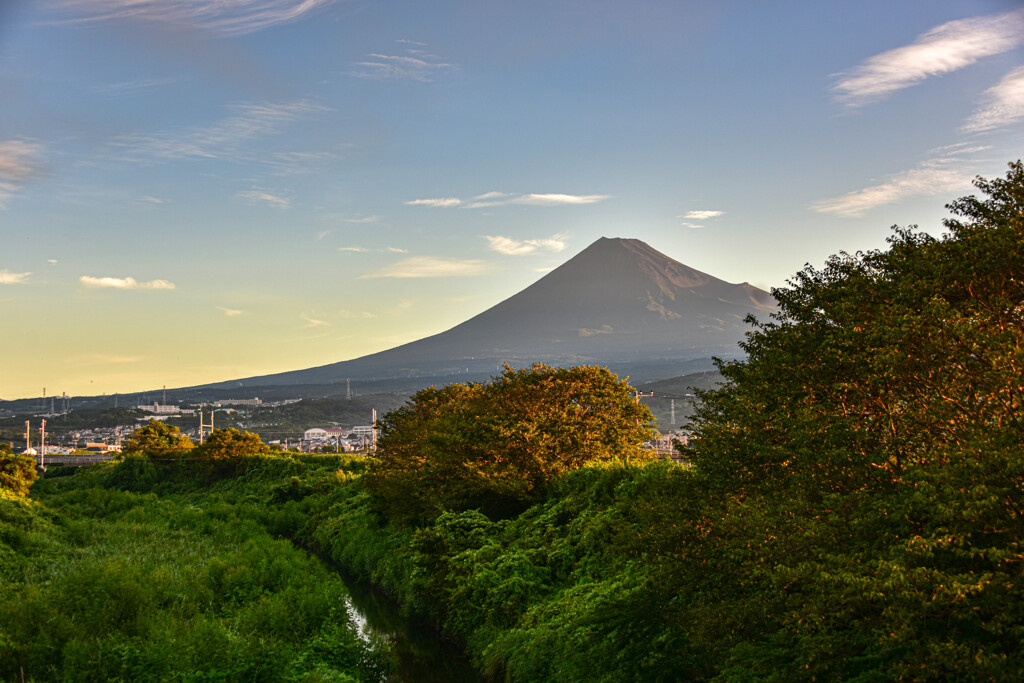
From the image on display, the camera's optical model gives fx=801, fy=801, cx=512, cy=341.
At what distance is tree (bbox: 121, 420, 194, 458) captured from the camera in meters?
95.7

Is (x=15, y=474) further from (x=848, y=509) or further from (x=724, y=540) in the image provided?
(x=848, y=509)

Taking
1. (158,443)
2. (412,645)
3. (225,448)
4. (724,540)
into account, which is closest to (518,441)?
(412,645)

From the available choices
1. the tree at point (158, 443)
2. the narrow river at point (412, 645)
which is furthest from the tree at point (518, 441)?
the tree at point (158, 443)

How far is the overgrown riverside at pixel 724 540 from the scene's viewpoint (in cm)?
1148

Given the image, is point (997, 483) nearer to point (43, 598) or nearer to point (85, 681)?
point (85, 681)

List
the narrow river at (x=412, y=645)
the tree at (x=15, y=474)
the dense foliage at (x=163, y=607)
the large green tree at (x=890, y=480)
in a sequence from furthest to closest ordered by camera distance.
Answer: the tree at (x=15, y=474) < the narrow river at (x=412, y=645) < the dense foliage at (x=163, y=607) < the large green tree at (x=890, y=480)

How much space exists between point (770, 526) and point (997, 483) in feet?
11.8

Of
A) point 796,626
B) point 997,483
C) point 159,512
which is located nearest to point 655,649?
point 796,626

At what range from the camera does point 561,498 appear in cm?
3091

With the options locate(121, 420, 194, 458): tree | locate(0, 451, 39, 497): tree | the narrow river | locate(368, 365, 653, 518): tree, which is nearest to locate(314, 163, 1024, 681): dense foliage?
the narrow river

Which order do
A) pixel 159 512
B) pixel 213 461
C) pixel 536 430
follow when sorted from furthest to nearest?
pixel 213 461 → pixel 159 512 → pixel 536 430

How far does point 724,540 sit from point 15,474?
60.8m

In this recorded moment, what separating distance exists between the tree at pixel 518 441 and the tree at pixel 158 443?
205 feet

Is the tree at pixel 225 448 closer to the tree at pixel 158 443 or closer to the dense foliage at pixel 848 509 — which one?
the tree at pixel 158 443
